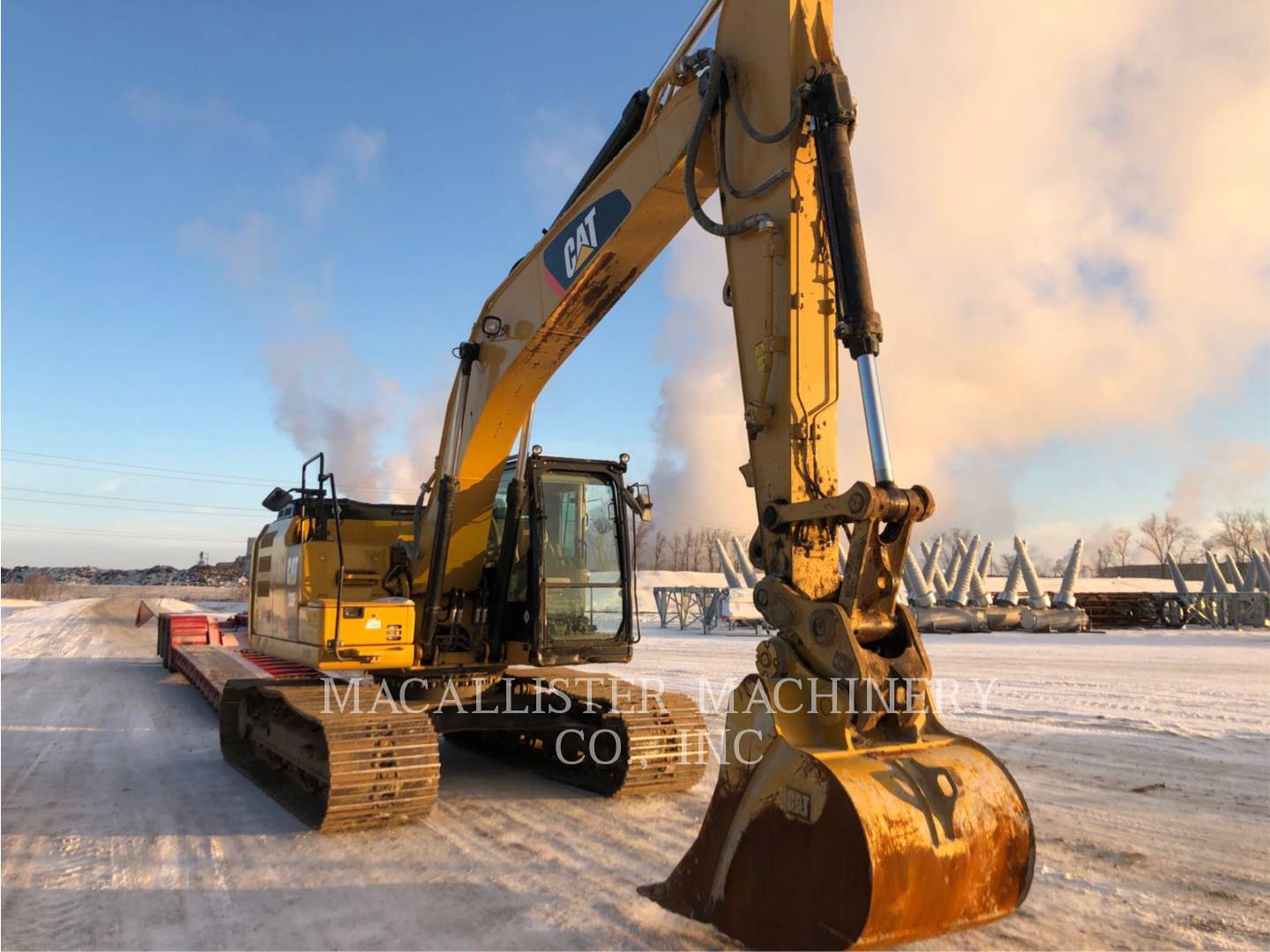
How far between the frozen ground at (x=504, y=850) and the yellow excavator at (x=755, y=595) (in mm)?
430

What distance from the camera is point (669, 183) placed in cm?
548

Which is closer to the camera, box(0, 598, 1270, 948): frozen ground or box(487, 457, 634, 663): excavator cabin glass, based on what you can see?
box(0, 598, 1270, 948): frozen ground

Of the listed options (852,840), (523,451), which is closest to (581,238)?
(523,451)

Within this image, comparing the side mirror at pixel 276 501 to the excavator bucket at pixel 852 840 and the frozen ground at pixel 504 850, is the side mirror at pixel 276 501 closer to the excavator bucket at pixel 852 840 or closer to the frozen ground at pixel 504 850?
the frozen ground at pixel 504 850

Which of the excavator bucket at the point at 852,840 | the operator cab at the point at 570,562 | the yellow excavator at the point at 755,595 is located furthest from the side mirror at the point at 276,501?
the excavator bucket at the point at 852,840

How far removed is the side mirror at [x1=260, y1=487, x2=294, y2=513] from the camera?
8697mm

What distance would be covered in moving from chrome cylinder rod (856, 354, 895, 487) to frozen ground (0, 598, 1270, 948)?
7.69 ft

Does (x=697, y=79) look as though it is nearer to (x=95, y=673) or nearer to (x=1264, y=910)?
(x=1264, y=910)

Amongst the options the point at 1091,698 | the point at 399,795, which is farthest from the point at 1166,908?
the point at 1091,698

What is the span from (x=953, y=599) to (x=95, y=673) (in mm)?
26033

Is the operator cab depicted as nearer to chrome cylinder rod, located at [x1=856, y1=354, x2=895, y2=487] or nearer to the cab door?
the cab door


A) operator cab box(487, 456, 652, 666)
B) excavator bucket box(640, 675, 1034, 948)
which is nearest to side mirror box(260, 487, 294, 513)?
operator cab box(487, 456, 652, 666)

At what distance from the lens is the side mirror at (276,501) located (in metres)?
8.70

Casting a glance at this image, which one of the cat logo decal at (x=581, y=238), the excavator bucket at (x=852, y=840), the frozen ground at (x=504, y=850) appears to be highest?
the cat logo decal at (x=581, y=238)
